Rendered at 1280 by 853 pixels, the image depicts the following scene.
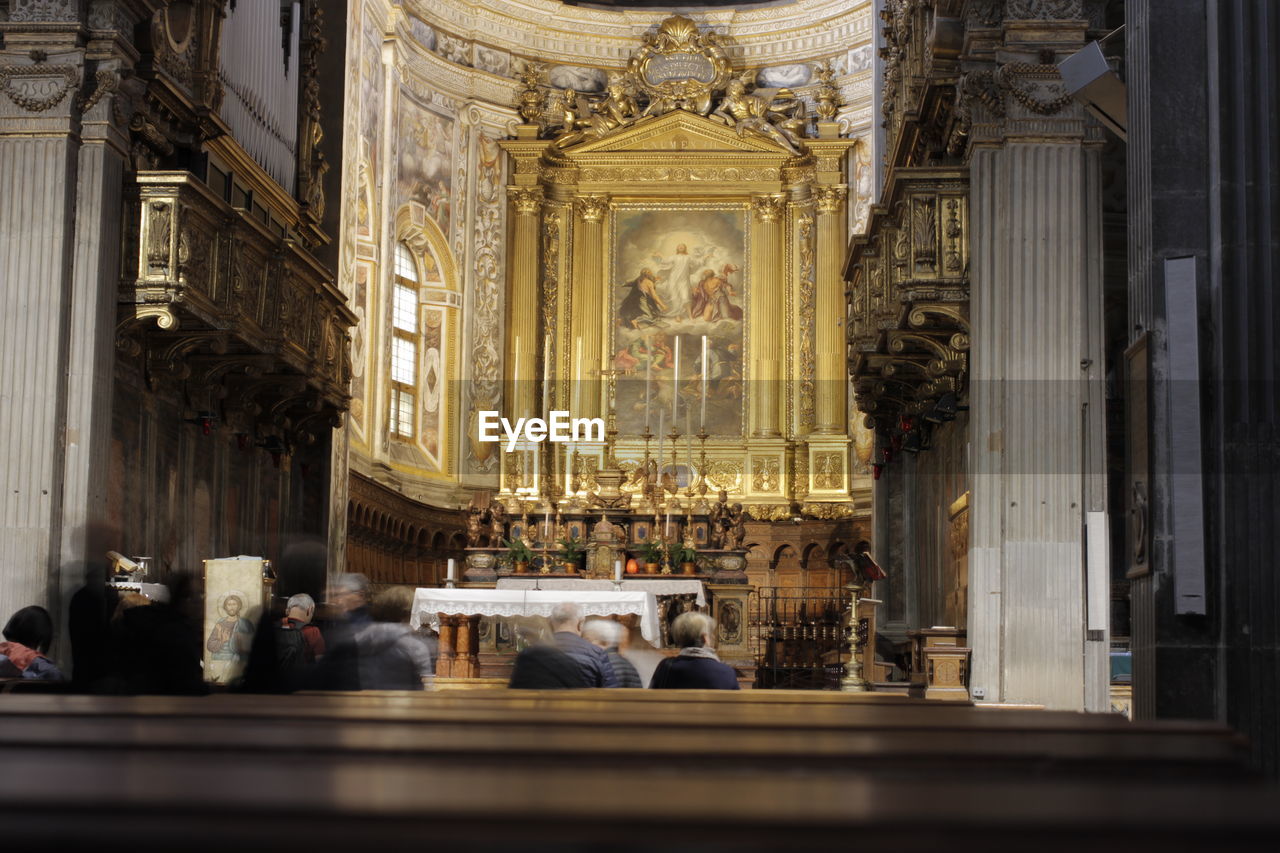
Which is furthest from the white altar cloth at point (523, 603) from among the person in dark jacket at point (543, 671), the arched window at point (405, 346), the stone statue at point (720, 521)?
the arched window at point (405, 346)

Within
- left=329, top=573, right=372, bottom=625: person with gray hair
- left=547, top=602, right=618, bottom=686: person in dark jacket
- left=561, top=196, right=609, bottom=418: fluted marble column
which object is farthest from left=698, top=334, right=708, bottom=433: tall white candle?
left=329, top=573, right=372, bottom=625: person with gray hair

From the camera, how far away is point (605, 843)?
5.56ft

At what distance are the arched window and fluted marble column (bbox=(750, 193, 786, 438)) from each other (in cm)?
555

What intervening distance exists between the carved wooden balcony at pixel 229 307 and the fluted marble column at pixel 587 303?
8.25m

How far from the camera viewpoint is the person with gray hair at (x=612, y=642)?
31.1 feet

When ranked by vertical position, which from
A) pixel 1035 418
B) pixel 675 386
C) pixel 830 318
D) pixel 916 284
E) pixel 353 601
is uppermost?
pixel 830 318

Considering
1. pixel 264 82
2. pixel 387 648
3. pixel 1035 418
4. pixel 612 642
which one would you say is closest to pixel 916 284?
pixel 1035 418

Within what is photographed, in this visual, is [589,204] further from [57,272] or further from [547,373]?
[57,272]

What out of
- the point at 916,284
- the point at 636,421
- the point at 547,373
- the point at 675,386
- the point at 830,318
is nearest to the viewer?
the point at 916,284

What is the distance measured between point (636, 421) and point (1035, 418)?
52.9ft

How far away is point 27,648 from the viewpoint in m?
8.72

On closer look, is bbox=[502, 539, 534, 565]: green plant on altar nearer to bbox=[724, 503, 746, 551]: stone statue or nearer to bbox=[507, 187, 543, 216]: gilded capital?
bbox=[724, 503, 746, 551]: stone statue

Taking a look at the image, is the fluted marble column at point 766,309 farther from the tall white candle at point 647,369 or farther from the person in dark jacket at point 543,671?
the person in dark jacket at point 543,671

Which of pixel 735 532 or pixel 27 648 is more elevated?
pixel 735 532
